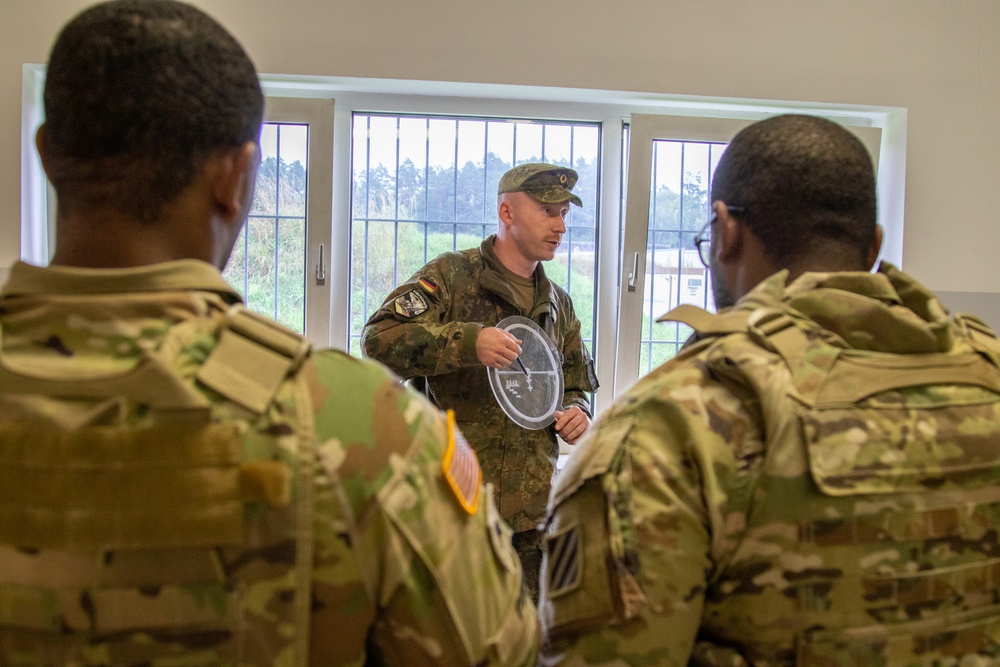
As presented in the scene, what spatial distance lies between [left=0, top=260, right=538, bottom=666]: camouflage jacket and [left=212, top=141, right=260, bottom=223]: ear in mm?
81

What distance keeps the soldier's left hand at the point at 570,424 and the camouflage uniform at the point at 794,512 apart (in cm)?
138

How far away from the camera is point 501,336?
7.22ft

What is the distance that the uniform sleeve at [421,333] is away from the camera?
2215 millimetres

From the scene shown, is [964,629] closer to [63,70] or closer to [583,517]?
[583,517]

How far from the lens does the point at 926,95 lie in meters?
2.99

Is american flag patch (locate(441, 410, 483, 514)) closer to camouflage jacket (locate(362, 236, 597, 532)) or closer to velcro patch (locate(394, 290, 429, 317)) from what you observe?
camouflage jacket (locate(362, 236, 597, 532))

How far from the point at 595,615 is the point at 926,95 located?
9.34 feet

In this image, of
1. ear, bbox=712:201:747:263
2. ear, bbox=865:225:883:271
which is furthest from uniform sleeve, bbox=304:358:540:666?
ear, bbox=865:225:883:271

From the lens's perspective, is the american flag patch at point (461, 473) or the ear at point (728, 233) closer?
the american flag patch at point (461, 473)

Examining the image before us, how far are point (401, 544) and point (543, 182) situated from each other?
6.32ft

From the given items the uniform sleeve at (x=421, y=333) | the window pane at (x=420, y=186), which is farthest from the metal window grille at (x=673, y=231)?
the uniform sleeve at (x=421, y=333)

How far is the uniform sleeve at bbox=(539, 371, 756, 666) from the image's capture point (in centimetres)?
92

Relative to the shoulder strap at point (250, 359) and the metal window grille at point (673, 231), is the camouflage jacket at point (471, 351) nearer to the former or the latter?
the metal window grille at point (673, 231)

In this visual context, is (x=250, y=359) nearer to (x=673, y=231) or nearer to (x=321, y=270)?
(x=321, y=270)
